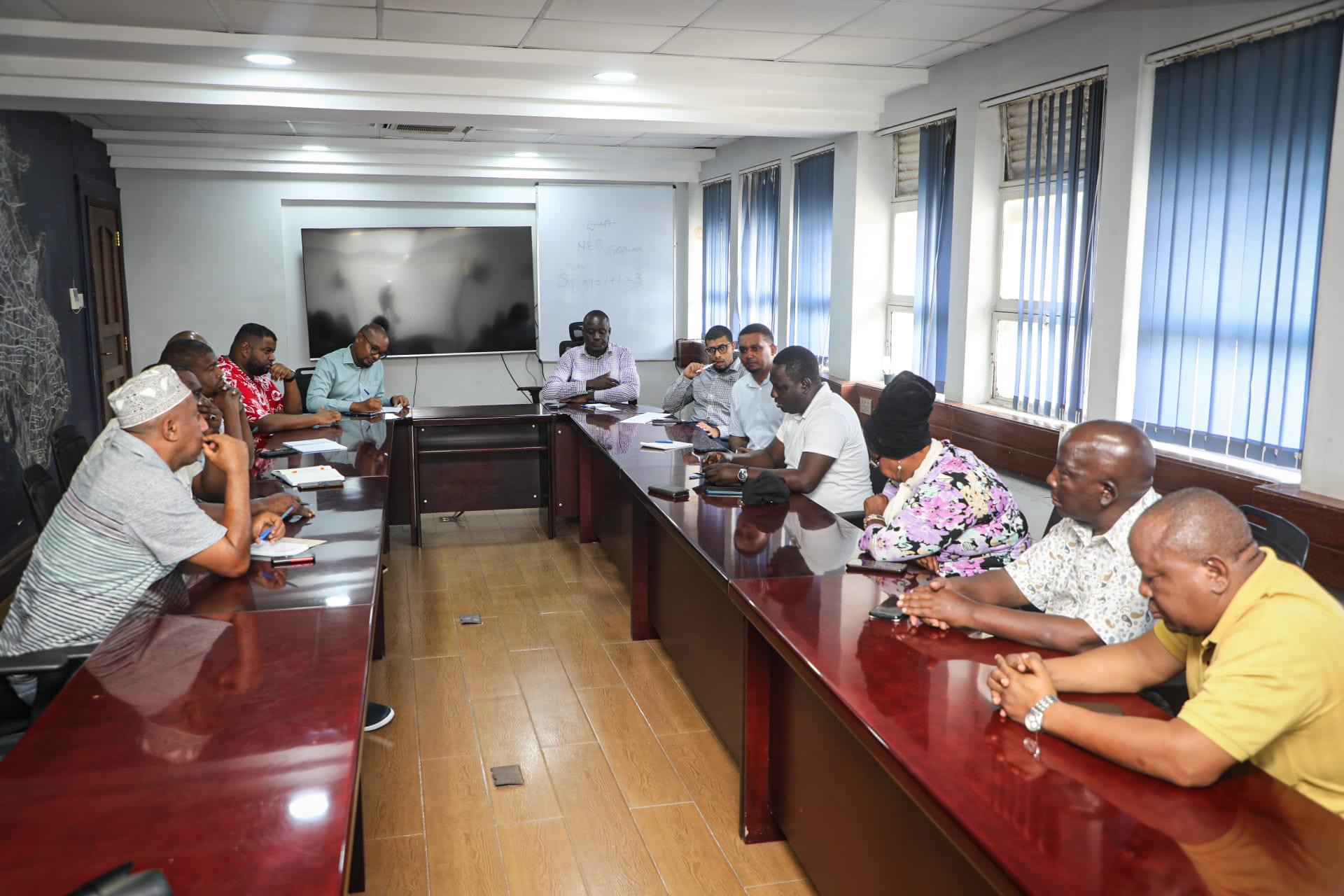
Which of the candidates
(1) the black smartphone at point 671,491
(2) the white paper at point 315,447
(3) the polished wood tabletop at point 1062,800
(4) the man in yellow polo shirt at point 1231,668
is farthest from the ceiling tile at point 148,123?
(4) the man in yellow polo shirt at point 1231,668

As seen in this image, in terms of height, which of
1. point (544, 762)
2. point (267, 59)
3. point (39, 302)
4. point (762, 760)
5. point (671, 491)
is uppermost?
point (267, 59)

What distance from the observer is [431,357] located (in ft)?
29.6

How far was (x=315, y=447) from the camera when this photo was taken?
14.7 feet

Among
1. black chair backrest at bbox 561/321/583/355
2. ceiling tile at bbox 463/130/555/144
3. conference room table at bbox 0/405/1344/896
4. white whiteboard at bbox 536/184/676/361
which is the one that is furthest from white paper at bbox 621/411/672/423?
white whiteboard at bbox 536/184/676/361

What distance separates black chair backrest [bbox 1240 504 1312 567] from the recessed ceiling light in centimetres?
435

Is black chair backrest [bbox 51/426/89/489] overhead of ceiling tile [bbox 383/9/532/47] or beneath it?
beneath

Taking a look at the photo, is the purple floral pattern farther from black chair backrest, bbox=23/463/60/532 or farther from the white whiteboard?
the white whiteboard

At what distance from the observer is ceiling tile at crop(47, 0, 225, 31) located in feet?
12.7

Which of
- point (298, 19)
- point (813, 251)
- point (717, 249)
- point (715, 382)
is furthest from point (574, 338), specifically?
point (298, 19)

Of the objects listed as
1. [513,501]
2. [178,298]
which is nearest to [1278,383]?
[513,501]

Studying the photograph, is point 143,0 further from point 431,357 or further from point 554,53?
point 431,357

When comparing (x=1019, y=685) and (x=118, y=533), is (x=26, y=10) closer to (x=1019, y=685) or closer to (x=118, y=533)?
(x=118, y=533)

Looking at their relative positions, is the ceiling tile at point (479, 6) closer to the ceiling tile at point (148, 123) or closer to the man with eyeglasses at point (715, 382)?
the man with eyeglasses at point (715, 382)

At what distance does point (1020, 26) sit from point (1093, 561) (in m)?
3.07
